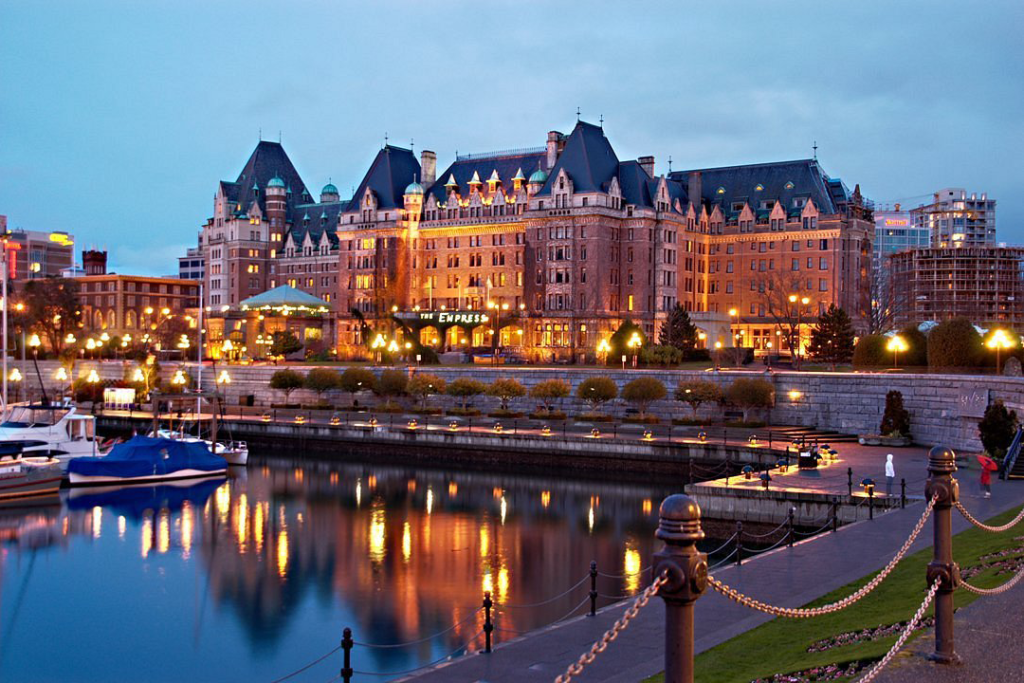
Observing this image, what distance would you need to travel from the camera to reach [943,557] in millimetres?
10320

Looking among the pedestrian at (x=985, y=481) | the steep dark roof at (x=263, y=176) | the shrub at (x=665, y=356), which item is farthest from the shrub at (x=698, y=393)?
the steep dark roof at (x=263, y=176)

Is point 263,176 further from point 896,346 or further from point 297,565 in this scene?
point 297,565

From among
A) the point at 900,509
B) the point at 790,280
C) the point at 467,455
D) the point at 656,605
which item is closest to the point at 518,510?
the point at 467,455

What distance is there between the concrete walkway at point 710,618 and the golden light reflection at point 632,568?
6.05 m

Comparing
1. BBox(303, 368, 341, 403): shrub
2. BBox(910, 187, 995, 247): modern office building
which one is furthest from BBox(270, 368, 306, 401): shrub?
BBox(910, 187, 995, 247): modern office building

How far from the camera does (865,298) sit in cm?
10575

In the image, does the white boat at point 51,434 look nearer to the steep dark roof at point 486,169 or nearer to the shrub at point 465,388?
the shrub at point 465,388

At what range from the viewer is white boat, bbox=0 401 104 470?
50344mm

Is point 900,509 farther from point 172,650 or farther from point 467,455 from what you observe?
point 467,455

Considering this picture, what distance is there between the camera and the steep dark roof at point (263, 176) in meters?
144

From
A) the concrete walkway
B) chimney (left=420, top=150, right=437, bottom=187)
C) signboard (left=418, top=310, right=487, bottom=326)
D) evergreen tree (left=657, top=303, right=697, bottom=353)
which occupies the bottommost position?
the concrete walkway

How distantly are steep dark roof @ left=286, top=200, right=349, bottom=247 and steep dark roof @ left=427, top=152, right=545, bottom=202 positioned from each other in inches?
1015

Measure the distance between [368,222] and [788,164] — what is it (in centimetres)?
4785

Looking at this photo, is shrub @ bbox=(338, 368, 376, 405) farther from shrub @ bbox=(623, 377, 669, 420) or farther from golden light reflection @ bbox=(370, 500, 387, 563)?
golden light reflection @ bbox=(370, 500, 387, 563)
